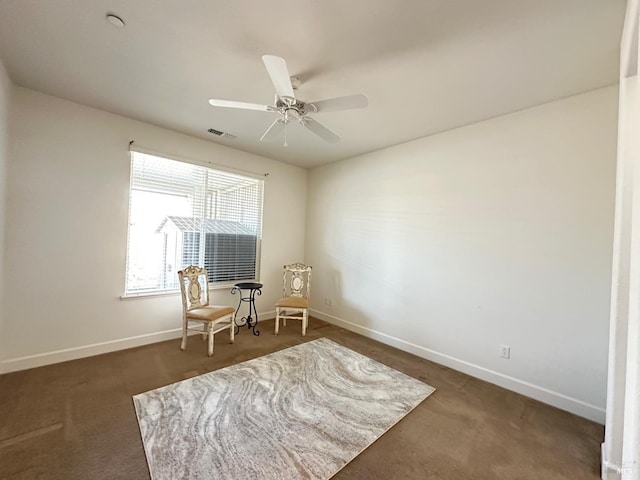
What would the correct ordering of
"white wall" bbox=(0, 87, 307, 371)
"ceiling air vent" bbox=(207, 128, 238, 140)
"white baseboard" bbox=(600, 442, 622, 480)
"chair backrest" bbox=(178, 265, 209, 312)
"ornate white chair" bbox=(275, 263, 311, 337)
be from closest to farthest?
"white baseboard" bbox=(600, 442, 622, 480) → "white wall" bbox=(0, 87, 307, 371) → "chair backrest" bbox=(178, 265, 209, 312) → "ceiling air vent" bbox=(207, 128, 238, 140) → "ornate white chair" bbox=(275, 263, 311, 337)

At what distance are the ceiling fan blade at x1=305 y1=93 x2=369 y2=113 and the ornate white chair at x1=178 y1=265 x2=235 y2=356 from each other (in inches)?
99.4

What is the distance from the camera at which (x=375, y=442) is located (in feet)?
5.91

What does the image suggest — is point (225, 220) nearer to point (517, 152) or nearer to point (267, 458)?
point (267, 458)

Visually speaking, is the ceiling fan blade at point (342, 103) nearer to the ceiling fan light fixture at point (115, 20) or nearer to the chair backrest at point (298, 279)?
the ceiling fan light fixture at point (115, 20)

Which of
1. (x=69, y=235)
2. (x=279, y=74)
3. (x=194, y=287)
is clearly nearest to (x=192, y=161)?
(x=69, y=235)

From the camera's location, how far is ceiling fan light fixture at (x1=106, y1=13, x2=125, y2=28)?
64.6 inches

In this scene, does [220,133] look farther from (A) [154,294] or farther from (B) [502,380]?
(B) [502,380]

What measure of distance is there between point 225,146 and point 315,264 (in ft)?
8.12

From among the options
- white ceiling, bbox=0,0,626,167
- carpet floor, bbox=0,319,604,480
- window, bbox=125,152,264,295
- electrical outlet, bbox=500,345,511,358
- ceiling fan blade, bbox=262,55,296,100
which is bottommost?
carpet floor, bbox=0,319,604,480

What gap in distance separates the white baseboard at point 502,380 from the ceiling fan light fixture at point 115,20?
13.3ft

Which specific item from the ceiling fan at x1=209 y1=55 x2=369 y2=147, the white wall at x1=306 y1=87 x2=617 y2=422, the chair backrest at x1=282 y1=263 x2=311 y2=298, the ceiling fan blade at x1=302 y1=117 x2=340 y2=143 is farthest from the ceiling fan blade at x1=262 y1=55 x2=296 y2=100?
the chair backrest at x1=282 y1=263 x2=311 y2=298

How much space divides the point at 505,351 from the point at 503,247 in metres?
1.06

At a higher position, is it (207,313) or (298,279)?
(298,279)

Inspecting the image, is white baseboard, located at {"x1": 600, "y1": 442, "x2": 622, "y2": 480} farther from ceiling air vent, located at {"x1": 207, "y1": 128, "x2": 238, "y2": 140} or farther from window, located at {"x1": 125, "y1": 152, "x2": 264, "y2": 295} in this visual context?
ceiling air vent, located at {"x1": 207, "y1": 128, "x2": 238, "y2": 140}
